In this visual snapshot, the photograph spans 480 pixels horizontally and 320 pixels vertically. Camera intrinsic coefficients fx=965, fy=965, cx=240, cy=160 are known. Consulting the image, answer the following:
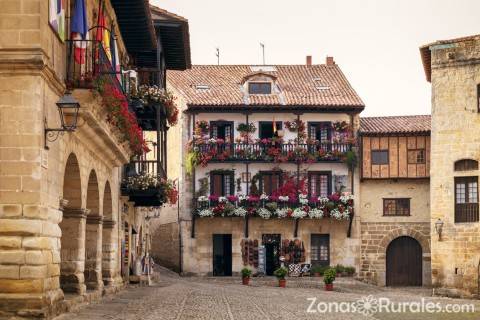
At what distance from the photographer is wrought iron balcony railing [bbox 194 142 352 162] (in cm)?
4603

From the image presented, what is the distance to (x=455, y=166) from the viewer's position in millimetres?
41156

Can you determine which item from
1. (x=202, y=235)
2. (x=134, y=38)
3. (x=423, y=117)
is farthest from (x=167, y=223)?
(x=134, y=38)

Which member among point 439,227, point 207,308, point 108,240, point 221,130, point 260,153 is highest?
point 221,130

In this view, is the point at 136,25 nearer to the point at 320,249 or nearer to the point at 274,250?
the point at 274,250

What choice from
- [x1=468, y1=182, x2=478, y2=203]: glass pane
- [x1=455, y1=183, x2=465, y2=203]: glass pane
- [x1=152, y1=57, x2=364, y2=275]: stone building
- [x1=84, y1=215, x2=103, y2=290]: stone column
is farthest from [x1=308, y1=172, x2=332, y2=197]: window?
[x1=84, y1=215, x2=103, y2=290]: stone column

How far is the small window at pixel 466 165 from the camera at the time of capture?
133 feet

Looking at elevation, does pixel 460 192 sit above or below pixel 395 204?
above

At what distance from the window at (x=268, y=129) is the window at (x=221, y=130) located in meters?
1.49

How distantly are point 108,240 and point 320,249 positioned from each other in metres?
22.2

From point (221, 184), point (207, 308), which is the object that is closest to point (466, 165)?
point (221, 184)

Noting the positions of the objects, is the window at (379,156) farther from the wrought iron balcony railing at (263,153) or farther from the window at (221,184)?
the window at (221,184)

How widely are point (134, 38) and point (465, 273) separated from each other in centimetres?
1951

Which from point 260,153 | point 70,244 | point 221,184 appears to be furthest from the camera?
point 221,184

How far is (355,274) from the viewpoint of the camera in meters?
46.1
